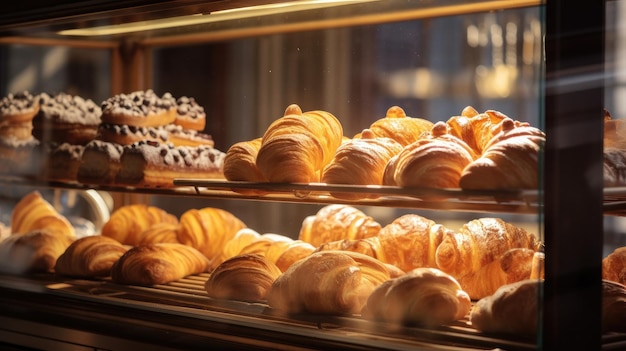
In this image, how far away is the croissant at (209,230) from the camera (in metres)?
2.67

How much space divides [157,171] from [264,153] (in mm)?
547

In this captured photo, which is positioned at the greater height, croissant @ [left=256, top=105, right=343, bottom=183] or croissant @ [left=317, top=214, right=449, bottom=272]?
croissant @ [left=256, top=105, right=343, bottom=183]

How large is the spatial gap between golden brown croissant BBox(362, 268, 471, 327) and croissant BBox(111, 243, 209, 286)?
29.4 inches

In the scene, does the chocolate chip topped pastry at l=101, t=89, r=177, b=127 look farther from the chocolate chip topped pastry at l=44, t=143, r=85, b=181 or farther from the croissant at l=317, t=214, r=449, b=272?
the croissant at l=317, t=214, r=449, b=272

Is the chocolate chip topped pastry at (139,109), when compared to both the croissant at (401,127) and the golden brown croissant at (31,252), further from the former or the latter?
the croissant at (401,127)

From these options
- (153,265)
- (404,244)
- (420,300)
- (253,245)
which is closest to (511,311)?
(420,300)

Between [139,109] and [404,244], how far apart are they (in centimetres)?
101

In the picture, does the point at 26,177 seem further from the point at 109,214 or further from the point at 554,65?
the point at 554,65

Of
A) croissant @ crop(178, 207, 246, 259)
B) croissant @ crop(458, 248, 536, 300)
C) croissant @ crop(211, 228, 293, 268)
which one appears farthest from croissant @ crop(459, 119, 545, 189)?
croissant @ crop(178, 207, 246, 259)

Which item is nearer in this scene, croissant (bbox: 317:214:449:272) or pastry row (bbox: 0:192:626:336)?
pastry row (bbox: 0:192:626:336)

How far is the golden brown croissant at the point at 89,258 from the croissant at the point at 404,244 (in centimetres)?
70

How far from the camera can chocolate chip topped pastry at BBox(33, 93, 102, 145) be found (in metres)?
2.74

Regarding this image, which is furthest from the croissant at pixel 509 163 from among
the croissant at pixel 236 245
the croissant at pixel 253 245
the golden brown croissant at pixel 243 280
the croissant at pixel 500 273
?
the croissant at pixel 236 245

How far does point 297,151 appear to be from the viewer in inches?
81.3
